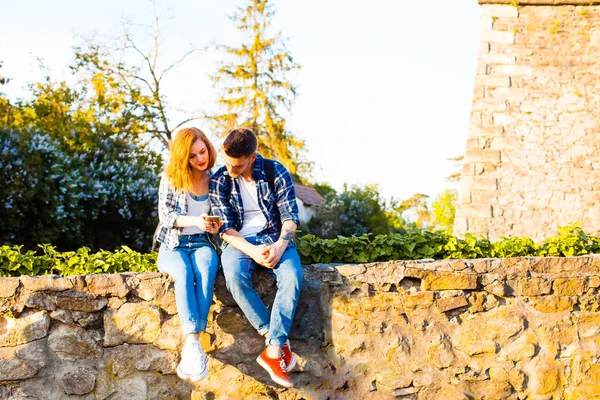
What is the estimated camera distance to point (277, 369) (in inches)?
134

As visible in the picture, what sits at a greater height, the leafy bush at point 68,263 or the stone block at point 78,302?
the leafy bush at point 68,263

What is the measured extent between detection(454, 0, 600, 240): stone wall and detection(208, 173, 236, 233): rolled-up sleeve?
5031 mm

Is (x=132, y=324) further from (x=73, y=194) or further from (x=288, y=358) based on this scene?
(x=73, y=194)

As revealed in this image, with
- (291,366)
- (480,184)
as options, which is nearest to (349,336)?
(291,366)

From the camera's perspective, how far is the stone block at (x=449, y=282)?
3.74 metres

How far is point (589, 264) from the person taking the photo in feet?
12.9

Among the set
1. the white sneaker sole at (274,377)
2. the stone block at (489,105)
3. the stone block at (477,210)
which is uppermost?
the stone block at (489,105)

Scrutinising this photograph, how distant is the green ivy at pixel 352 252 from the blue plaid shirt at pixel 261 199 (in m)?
0.33

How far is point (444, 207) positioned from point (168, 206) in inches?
433

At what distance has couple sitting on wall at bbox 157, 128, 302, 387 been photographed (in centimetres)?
341

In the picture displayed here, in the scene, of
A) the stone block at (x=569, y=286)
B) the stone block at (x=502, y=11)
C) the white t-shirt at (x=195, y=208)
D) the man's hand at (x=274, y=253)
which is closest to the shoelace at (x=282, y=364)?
the man's hand at (x=274, y=253)

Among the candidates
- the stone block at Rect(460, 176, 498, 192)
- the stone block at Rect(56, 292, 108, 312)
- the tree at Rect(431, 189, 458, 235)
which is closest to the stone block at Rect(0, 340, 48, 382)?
the stone block at Rect(56, 292, 108, 312)

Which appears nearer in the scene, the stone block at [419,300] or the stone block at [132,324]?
the stone block at [132,324]

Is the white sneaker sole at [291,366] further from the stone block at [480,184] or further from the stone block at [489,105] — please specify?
the stone block at [489,105]
